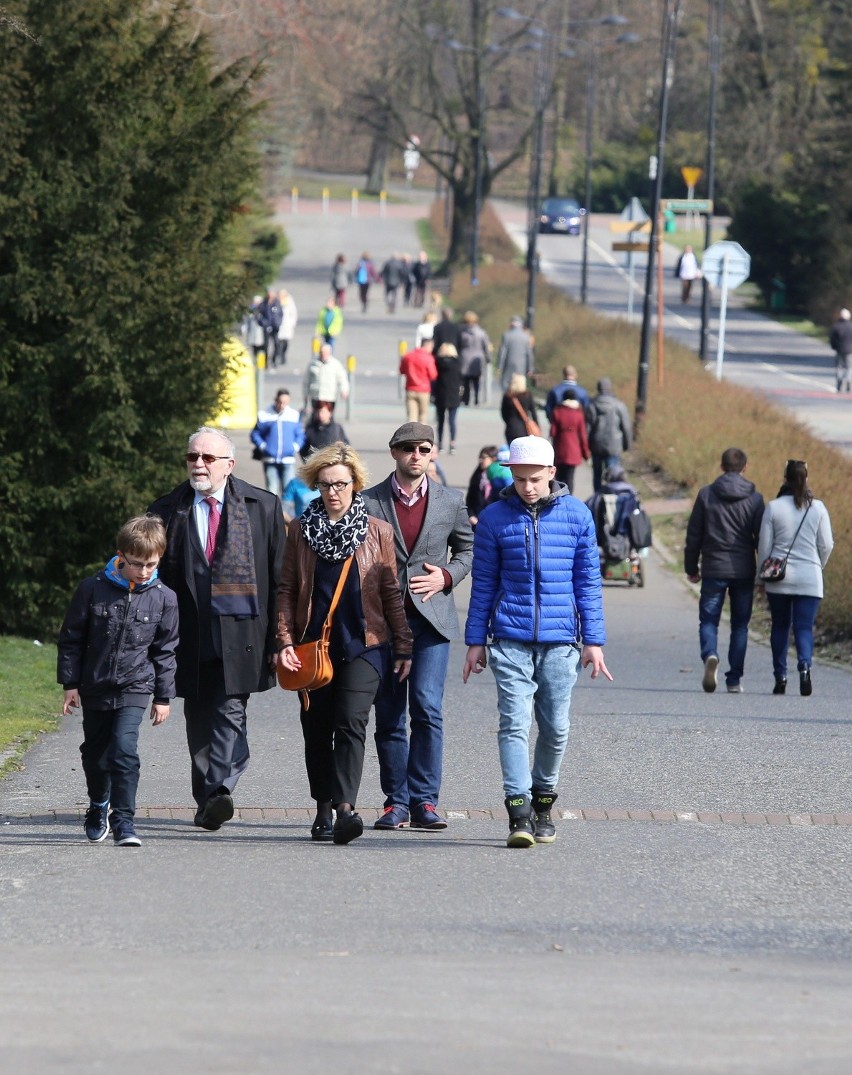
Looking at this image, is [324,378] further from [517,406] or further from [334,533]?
[334,533]

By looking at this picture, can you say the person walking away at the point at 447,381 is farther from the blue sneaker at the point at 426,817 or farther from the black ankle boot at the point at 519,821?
the black ankle boot at the point at 519,821

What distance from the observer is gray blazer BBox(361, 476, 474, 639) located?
8.23 m

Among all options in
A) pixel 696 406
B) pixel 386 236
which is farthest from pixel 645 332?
pixel 386 236

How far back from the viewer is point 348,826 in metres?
7.98

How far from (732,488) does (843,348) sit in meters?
30.0

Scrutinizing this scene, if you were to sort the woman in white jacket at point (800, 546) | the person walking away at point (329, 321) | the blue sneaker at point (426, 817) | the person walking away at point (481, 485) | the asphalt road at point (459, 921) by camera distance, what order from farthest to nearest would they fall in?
1. the person walking away at point (329, 321)
2. the person walking away at point (481, 485)
3. the woman in white jacket at point (800, 546)
4. the blue sneaker at point (426, 817)
5. the asphalt road at point (459, 921)

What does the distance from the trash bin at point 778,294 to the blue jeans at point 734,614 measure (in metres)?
53.0

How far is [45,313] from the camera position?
15.6 meters

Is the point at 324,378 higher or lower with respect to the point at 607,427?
higher

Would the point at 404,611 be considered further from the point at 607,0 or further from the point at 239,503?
the point at 607,0

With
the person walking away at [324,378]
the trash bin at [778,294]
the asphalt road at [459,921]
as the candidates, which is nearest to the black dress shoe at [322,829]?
the asphalt road at [459,921]

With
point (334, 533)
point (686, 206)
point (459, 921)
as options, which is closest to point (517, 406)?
point (686, 206)

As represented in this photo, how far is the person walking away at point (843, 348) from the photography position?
Result: 42.8 m

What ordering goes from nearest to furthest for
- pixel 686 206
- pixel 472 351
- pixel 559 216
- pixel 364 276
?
pixel 686 206 → pixel 472 351 → pixel 364 276 → pixel 559 216
